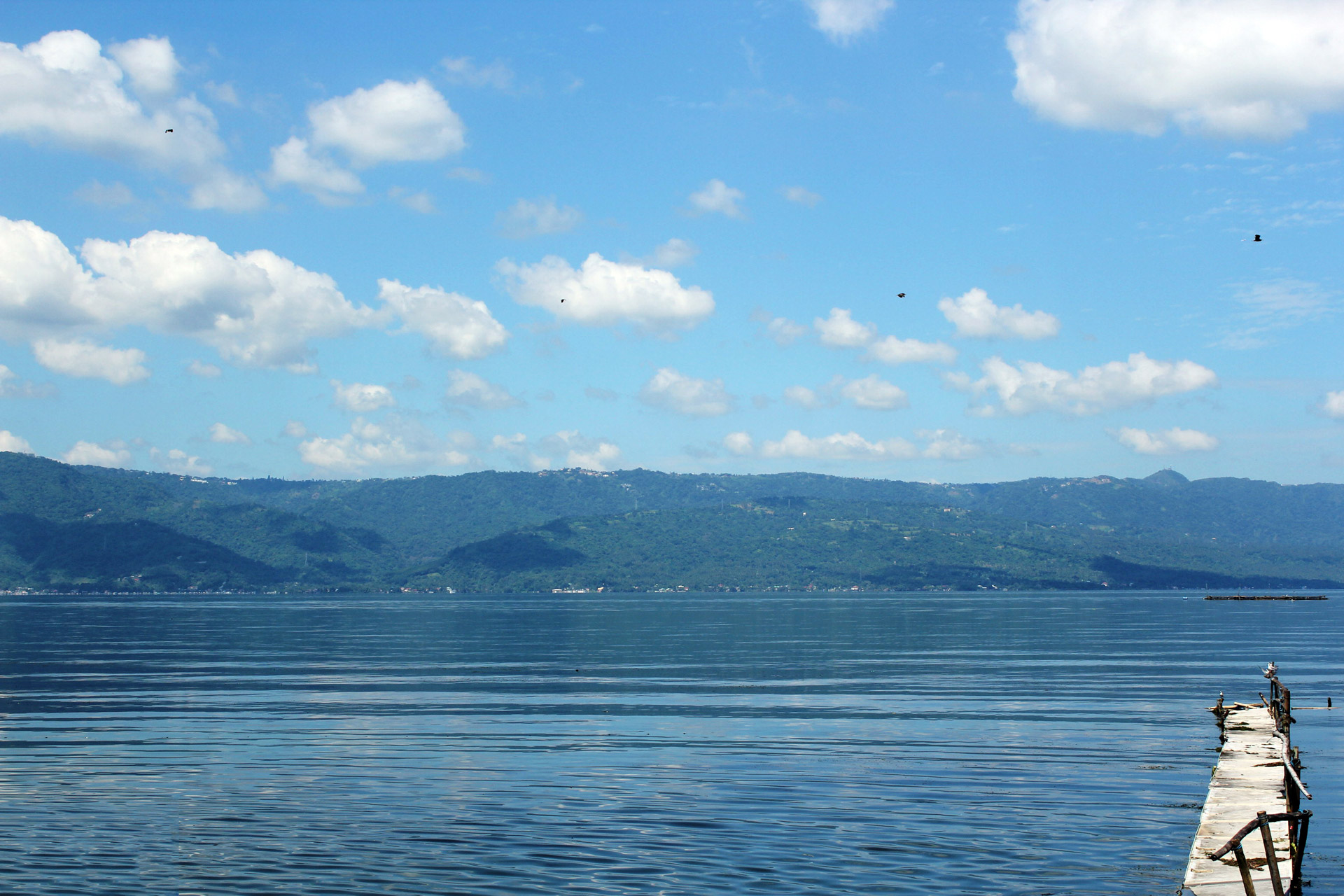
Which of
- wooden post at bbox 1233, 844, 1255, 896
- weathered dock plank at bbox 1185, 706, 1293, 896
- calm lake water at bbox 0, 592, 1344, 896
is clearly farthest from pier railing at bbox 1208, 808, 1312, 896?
calm lake water at bbox 0, 592, 1344, 896

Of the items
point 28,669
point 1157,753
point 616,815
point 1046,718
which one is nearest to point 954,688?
point 1046,718

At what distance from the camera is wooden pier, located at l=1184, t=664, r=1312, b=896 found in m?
23.8

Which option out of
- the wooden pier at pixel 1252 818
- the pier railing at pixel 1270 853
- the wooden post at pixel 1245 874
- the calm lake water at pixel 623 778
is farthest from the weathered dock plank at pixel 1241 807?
the wooden post at pixel 1245 874

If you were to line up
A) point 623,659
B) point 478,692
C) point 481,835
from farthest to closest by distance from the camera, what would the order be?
1. point 623,659
2. point 478,692
3. point 481,835

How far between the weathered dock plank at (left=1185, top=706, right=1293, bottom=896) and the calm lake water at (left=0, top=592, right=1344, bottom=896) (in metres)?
1.16

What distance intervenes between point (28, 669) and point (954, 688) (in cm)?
7203

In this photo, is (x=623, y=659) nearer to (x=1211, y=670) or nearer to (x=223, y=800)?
(x=1211, y=670)

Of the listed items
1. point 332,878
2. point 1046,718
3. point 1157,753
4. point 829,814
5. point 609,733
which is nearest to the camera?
point 332,878

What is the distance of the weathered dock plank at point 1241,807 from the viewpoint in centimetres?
2492

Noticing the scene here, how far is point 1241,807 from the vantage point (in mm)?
31984

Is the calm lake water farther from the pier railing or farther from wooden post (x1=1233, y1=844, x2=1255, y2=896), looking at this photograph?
wooden post (x1=1233, y1=844, x2=1255, y2=896)

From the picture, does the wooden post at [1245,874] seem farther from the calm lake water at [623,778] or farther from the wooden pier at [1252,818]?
the calm lake water at [623,778]

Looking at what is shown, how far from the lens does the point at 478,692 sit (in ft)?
236

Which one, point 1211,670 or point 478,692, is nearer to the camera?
point 478,692
